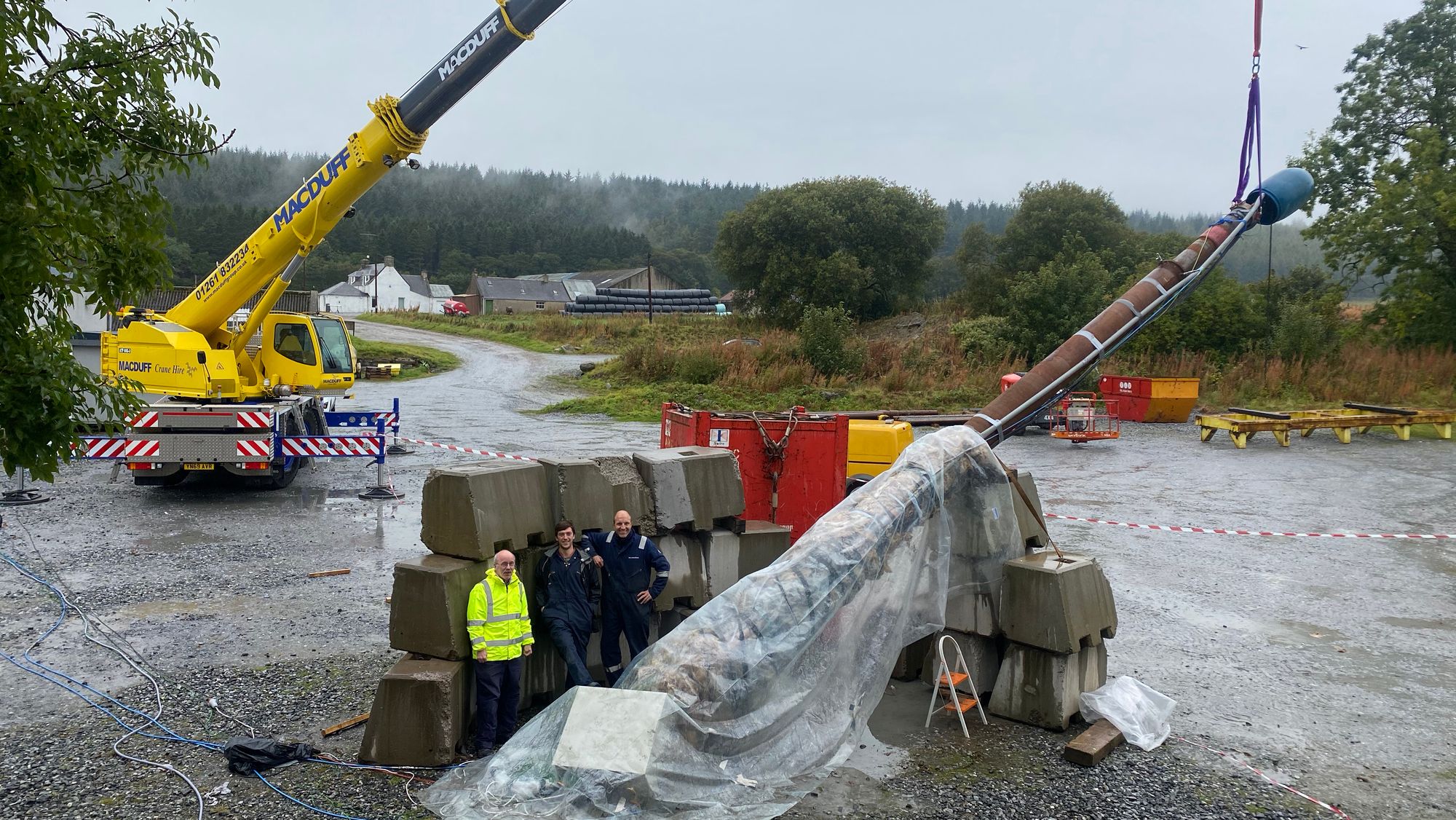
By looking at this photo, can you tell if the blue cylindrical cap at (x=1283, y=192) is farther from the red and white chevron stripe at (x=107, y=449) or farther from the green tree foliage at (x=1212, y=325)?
the green tree foliage at (x=1212, y=325)

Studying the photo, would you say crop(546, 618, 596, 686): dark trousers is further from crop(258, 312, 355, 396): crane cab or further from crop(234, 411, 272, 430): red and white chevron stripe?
crop(258, 312, 355, 396): crane cab

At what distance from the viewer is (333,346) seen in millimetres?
16266

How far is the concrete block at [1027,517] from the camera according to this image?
710cm

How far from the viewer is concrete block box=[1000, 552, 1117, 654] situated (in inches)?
251

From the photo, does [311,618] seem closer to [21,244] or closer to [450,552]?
[450,552]

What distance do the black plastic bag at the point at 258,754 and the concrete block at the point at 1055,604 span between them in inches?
182

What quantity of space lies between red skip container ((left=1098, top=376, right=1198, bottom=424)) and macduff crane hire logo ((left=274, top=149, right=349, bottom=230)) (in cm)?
2163

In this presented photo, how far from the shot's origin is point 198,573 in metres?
9.80

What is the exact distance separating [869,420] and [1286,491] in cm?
891

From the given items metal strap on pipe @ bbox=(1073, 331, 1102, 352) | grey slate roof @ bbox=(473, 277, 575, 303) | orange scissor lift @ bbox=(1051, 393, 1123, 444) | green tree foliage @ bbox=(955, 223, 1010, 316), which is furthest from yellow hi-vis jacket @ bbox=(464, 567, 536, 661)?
grey slate roof @ bbox=(473, 277, 575, 303)

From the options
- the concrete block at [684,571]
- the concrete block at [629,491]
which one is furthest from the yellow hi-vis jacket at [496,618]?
the concrete block at [684,571]

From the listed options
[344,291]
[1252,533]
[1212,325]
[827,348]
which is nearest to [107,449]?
[1252,533]

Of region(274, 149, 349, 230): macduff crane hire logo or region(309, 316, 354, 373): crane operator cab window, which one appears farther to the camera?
region(309, 316, 354, 373): crane operator cab window

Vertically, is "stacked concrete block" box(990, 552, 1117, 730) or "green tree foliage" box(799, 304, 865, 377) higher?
"green tree foliage" box(799, 304, 865, 377)
